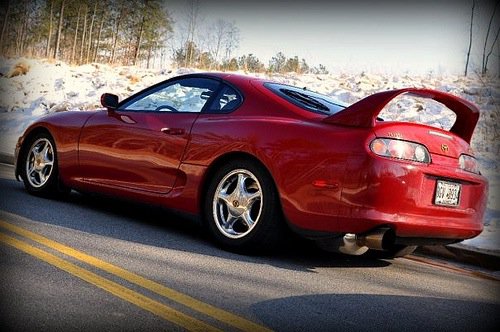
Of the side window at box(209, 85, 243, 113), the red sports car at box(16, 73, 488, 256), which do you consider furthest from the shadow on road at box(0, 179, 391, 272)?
the side window at box(209, 85, 243, 113)

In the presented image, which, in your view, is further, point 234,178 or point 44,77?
point 44,77

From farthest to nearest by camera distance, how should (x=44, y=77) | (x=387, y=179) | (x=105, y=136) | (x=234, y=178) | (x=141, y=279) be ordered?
(x=44, y=77) < (x=105, y=136) < (x=234, y=178) < (x=387, y=179) < (x=141, y=279)

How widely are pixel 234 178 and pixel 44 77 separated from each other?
54.9 feet

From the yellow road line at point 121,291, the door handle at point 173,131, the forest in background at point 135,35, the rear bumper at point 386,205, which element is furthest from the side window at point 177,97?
the yellow road line at point 121,291

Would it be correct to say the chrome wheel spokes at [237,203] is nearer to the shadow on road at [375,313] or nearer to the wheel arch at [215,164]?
the wheel arch at [215,164]

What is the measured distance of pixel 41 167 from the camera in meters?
5.39

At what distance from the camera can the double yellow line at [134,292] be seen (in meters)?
2.41

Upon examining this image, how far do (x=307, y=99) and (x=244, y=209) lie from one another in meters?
0.97

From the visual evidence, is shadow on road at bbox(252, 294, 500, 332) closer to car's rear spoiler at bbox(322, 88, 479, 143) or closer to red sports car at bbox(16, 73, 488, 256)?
red sports car at bbox(16, 73, 488, 256)

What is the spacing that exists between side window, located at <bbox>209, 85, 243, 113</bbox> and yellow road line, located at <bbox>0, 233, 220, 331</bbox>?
5.45ft

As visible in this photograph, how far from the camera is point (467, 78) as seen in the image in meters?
14.6

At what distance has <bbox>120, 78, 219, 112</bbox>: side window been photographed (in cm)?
448

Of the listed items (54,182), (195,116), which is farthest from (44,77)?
(195,116)

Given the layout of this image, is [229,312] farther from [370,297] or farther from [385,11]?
[385,11]
